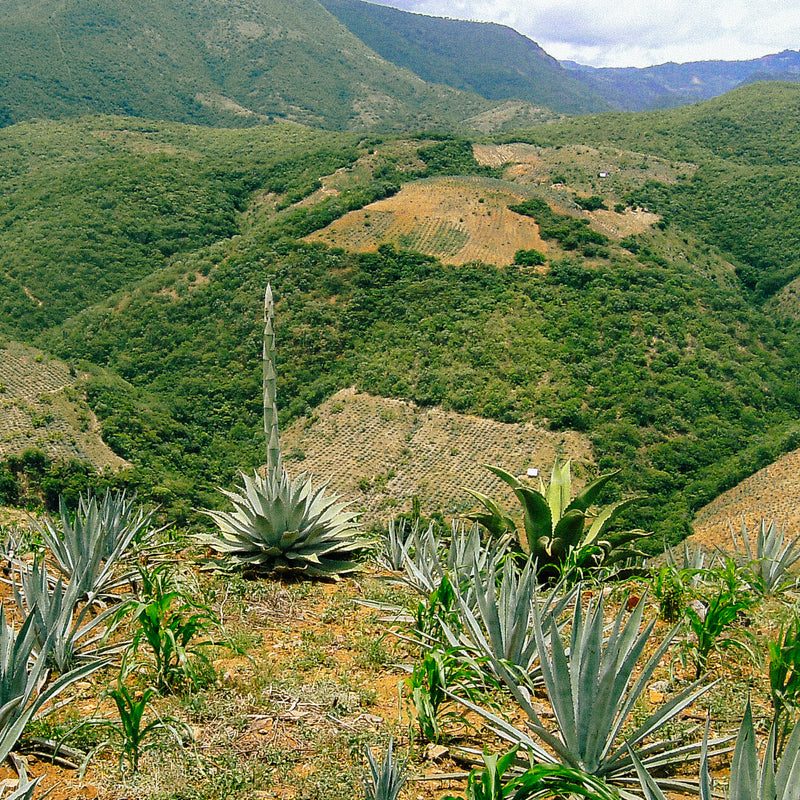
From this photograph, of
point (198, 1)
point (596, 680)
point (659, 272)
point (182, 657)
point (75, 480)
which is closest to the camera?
point (596, 680)

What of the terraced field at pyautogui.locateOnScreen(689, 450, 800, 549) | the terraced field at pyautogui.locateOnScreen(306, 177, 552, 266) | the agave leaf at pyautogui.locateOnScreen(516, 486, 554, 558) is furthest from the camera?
the terraced field at pyautogui.locateOnScreen(306, 177, 552, 266)

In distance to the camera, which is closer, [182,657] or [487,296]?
[182,657]

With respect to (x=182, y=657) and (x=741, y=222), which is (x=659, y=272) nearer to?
(x=741, y=222)

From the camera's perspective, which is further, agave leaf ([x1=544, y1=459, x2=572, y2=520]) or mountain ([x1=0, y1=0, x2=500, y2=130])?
mountain ([x1=0, y1=0, x2=500, y2=130])

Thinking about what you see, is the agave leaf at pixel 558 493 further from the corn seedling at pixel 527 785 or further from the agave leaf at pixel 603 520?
the corn seedling at pixel 527 785

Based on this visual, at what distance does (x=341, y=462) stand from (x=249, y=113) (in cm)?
10690

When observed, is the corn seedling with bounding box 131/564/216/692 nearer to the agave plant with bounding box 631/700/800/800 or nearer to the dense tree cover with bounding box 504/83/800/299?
the agave plant with bounding box 631/700/800/800

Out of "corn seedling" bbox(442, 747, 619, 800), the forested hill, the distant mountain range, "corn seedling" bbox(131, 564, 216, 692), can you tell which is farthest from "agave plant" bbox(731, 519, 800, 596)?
the distant mountain range

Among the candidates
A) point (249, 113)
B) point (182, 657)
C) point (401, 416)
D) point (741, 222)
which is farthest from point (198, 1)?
point (182, 657)

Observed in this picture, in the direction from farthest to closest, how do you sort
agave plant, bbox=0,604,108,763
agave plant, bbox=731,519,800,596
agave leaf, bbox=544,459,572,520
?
agave leaf, bbox=544,459,572,520
agave plant, bbox=731,519,800,596
agave plant, bbox=0,604,108,763

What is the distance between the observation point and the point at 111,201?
150 ft

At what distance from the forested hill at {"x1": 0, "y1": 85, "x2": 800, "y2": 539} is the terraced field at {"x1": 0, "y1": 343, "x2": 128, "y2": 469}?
0.84m

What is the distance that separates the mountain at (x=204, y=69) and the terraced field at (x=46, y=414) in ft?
269

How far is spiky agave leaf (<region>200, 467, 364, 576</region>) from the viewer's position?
15.7 ft
